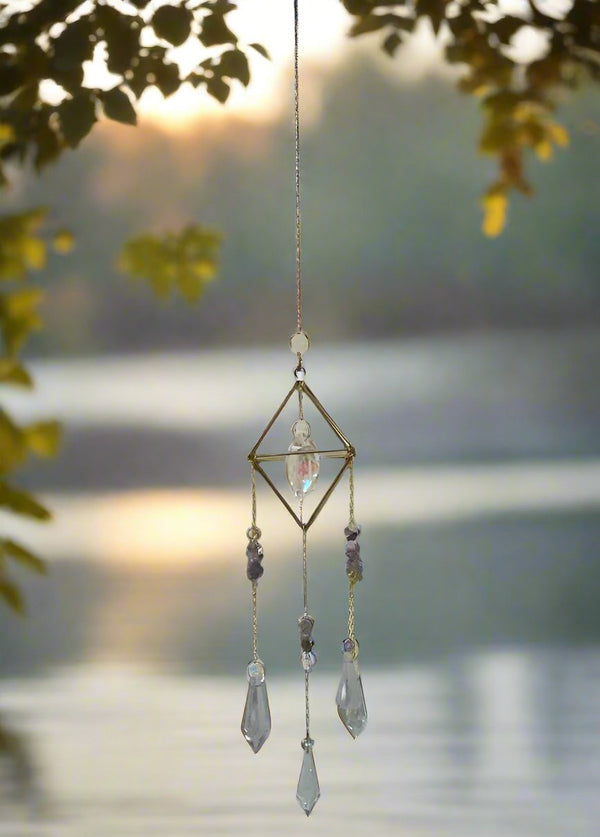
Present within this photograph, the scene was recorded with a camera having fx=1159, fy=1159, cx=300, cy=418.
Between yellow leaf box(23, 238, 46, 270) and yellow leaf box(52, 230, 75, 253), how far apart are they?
0.29ft

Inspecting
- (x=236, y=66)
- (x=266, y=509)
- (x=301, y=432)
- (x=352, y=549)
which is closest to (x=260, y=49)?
(x=236, y=66)

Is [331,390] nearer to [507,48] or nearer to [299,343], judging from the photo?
[507,48]

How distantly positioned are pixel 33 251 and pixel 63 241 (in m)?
0.20

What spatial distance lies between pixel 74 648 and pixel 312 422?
1.84 ft

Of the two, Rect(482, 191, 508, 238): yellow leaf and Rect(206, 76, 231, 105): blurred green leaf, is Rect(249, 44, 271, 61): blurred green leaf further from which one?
Rect(482, 191, 508, 238): yellow leaf

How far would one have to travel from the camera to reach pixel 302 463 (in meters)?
1.16

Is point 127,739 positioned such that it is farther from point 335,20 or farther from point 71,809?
point 335,20

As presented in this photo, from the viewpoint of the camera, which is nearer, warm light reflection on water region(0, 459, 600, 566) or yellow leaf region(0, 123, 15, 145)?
yellow leaf region(0, 123, 15, 145)

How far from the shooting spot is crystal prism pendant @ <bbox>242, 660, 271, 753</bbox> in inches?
46.5

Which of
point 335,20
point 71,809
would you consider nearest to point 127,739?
point 71,809

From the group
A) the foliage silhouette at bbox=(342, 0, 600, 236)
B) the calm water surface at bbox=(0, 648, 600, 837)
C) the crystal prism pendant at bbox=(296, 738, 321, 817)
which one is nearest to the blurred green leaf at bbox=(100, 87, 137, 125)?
the foliage silhouette at bbox=(342, 0, 600, 236)

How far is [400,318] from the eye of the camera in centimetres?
204

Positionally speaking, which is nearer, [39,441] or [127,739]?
[127,739]

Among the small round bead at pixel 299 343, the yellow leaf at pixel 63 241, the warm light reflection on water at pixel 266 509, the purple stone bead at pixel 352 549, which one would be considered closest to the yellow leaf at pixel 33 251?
the yellow leaf at pixel 63 241
